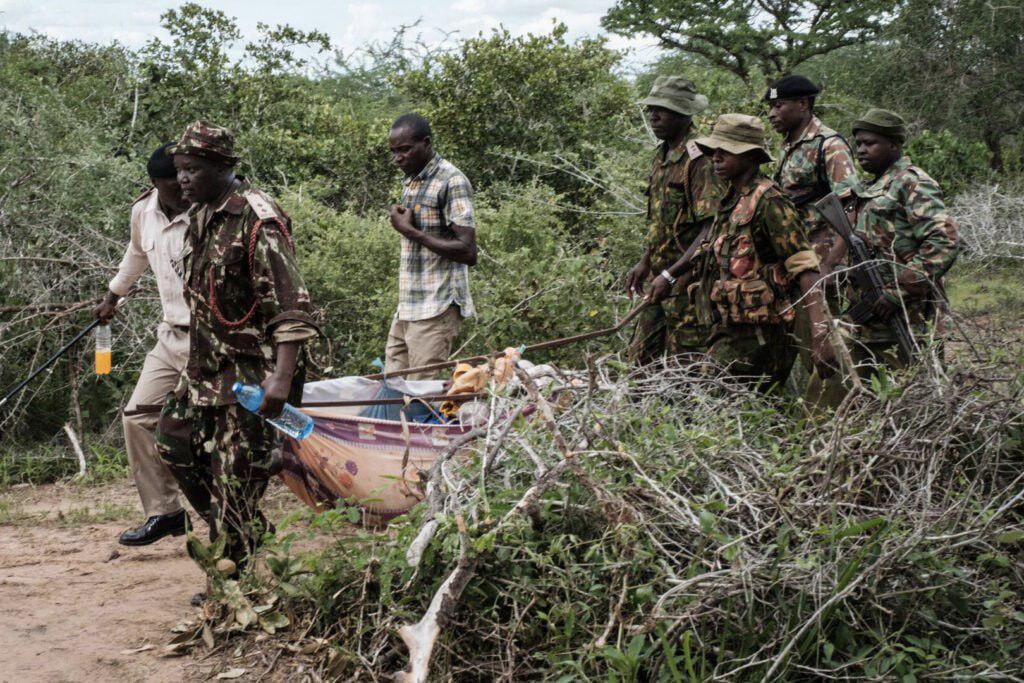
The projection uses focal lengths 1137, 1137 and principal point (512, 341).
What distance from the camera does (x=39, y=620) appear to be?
450 centimetres

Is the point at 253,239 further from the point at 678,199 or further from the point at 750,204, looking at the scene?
the point at 678,199

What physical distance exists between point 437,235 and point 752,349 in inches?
72.5

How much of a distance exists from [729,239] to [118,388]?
4190 millimetres

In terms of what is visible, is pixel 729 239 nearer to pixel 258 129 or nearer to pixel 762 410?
pixel 762 410

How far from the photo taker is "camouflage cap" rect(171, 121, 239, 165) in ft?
13.6

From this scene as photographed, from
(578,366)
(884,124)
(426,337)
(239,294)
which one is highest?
(884,124)

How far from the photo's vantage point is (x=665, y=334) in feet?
18.8

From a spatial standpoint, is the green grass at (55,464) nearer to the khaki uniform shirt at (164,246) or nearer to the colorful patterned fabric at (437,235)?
the khaki uniform shirt at (164,246)

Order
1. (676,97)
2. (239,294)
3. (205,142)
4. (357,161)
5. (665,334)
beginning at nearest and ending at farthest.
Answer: (205,142), (239,294), (676,97), (665,334), (357,161)

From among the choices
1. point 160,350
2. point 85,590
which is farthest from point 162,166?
point 85,590

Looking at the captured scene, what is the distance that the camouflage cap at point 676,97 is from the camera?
5.55 m

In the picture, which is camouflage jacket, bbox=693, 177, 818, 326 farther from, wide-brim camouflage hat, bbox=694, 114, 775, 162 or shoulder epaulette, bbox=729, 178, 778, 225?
wide-brim camouflage hat, bbox=694, 114, 775, 162

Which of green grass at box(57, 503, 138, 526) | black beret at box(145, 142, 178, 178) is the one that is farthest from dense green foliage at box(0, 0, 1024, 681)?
black beret at box(145, 142, 178, 178)

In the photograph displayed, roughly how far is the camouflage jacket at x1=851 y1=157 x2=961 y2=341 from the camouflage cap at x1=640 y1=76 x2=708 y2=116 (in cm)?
91
